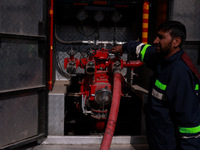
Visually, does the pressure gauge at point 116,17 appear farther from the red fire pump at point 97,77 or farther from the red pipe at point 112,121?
the red pipe at point 112,121

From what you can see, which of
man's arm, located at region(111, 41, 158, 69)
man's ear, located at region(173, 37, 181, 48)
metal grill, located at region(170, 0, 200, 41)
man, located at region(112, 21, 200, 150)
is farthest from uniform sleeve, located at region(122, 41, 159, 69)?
metal grill, located at region(170, 0, 200, 41)

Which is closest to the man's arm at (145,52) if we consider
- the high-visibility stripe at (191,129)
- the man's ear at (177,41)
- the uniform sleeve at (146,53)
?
the uniform sleeve at (146,53)

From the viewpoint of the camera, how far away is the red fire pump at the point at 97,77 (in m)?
3.26

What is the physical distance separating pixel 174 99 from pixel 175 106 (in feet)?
0.21

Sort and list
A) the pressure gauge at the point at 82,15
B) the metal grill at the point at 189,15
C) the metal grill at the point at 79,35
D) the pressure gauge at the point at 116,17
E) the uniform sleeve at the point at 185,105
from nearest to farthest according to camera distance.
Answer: the uniform sleeve at the point at 185,105 → the metal grill at the point at 189,15 → the pressure gauge at the point at 82,15 → the pressure gauge at the point at 116,17 → the metal grill at the point at 79,35

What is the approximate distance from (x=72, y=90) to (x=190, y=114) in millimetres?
2922

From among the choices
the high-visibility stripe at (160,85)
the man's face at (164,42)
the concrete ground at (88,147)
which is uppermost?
the man's face at (164,42)

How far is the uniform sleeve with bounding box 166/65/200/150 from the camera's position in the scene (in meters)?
1.81

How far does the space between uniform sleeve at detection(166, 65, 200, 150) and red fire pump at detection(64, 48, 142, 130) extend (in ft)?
4.65

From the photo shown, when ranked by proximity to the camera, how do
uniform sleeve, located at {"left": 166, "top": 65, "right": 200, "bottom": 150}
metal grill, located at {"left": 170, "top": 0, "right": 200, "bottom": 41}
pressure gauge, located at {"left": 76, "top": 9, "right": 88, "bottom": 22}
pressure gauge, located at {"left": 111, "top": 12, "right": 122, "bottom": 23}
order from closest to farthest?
uniform sleeve, located at {"left": 166, "top": 65, "right": 200, "bottom": 150}
metal grill, located at {"left": 170, "top": 0, "right": 200, "bottom": 41}
pressure gauge, located at {"left": 76, "top": 9, "right": 88, "bottom": 22}
pressure gauge, located at {"left": 111, "top": 12, "right": 122, "bottom": 23}

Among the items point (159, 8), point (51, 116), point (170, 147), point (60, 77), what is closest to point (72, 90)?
point (60, 77)

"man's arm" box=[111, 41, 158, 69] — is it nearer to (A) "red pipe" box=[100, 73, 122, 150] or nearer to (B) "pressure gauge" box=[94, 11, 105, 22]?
(A) "red pipe" box=[100, 73, 122, 150]

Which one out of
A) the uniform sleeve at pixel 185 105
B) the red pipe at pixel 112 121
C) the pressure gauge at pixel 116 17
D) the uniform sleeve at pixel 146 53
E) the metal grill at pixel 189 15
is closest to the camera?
the uniform sleeve at pixel 185 105

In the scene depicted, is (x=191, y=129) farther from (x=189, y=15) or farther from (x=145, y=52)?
(x=189, y=15)
